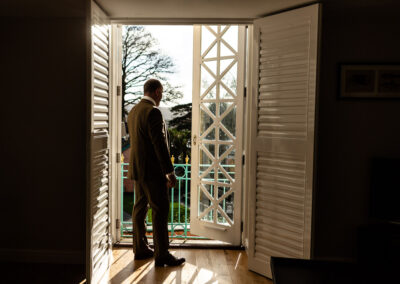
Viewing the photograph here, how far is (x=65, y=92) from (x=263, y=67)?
73.0 inches

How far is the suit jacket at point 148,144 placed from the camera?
10.6ft

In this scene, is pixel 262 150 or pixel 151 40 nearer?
pixel 262 150

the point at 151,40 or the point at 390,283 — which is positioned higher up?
the point at 151,40

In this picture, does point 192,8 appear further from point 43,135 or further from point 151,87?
point 43,135

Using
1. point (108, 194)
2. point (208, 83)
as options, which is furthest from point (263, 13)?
point (108, 194)

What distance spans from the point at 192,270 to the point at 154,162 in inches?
40.9

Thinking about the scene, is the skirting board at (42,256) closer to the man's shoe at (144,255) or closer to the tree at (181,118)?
the man's shoe at (144,255)

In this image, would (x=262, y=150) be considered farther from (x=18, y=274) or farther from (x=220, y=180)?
(x=18, y=274)

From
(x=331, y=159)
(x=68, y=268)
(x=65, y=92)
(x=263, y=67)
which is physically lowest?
(x=68, y=268)

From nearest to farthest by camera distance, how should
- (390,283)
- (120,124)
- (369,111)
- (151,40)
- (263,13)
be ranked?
(390,283)
(263,13)
(369,111)
(120,124)
(151,40)

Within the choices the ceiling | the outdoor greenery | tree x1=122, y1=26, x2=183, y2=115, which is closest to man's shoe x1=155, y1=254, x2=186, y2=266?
the ceiling

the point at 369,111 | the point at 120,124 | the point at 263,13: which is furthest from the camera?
the point at 120,124

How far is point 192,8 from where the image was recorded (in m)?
3.05

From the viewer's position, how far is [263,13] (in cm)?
324
